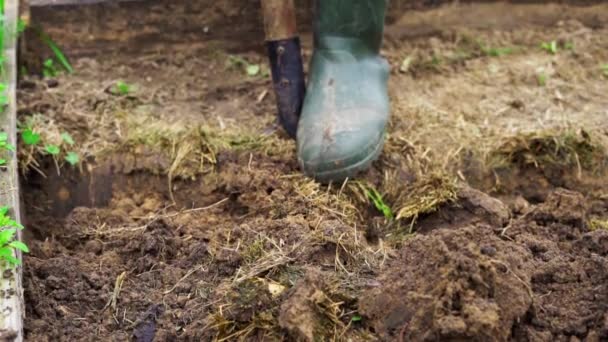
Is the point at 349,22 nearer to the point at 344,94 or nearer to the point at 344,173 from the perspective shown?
the point at 344,94

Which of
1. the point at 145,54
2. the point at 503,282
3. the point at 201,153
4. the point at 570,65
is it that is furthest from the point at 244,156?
the point at 570,65

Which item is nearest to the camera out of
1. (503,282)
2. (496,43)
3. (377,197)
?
(503,282)

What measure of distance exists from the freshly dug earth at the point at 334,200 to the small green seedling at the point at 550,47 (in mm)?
11

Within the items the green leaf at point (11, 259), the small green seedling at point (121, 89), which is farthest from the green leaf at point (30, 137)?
the green leaf at point (11, 259)

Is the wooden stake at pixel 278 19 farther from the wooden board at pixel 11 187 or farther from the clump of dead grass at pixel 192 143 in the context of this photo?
the wooden board at pixel 11 187

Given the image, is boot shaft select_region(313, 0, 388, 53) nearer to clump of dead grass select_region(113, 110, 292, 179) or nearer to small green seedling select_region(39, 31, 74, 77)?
clump of dead grass select_region(113, 110, 292, 179)

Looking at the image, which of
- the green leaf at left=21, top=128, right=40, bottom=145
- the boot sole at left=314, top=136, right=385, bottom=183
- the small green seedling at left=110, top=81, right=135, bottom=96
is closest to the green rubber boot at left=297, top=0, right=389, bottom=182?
the boot sole at left=314, top=136, right=385, bottom=183

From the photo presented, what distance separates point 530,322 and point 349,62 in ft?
3.27

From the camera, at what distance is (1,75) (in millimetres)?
2393

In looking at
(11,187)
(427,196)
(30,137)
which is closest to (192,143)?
(30,137)

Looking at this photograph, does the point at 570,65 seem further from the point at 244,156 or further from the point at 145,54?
the point at 145,54

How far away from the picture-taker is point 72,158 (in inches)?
93.4

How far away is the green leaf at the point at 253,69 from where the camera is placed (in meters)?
2.79

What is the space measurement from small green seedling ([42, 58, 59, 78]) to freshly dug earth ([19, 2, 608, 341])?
0.14 ft
